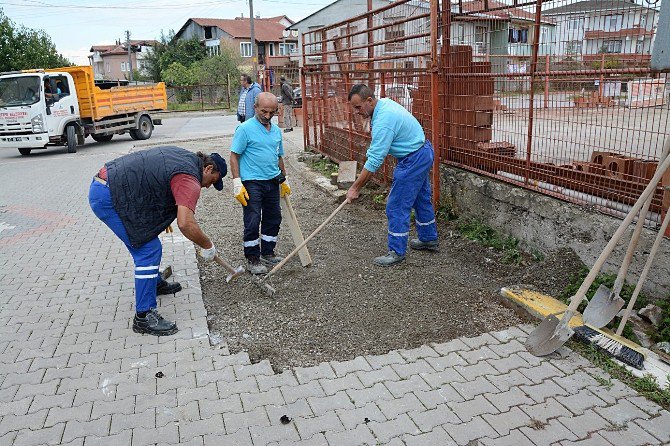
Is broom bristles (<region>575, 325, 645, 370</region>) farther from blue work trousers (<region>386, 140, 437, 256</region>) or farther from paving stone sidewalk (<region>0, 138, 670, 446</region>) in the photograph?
blue work trousers (<region>386, 140, 437, 256</region>)

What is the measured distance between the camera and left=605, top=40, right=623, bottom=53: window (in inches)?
157

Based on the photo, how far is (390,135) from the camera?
4.75 meters

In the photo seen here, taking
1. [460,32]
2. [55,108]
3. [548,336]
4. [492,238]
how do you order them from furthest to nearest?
[55,108] → [460,32] → [492,238] → [548,336]

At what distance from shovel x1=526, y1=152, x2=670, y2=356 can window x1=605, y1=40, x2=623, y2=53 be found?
3.70ft

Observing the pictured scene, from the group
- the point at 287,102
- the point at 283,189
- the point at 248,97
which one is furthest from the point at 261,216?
the point at 287,102

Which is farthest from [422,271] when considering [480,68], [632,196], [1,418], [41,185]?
[41,185]

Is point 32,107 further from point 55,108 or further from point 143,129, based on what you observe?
point 143,129

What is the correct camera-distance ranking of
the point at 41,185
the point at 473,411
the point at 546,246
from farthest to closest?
the point at 41,185 < the point at 546,246 < the point at 473,411

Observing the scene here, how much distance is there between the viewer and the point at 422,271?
4867mm

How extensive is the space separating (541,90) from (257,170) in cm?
255

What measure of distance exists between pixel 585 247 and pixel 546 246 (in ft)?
1.38

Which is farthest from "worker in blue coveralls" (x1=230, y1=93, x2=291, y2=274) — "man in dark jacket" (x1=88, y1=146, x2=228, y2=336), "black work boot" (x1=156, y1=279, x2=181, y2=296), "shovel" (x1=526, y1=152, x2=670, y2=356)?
"shovel" (x1=526, y1=152, x2=670, y2=356)

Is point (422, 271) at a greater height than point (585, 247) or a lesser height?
lesser

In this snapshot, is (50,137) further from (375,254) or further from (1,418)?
(1,418)
